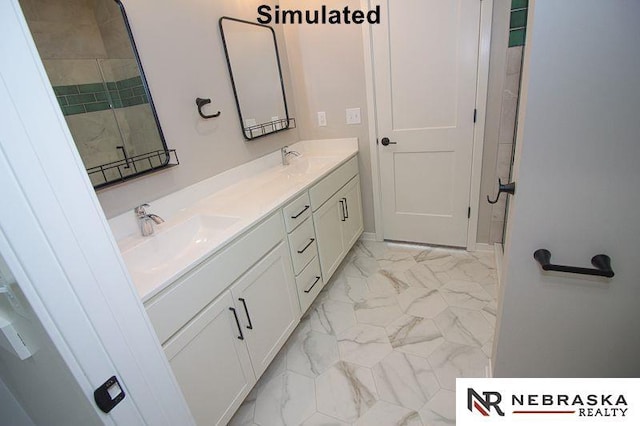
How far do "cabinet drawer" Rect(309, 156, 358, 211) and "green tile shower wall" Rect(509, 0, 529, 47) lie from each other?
1.30m

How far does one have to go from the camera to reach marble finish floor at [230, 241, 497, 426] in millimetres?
1458

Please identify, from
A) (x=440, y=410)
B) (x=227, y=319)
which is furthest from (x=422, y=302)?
(x=227, y=319)

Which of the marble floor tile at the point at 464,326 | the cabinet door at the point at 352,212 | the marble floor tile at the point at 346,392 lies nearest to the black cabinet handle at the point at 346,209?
the cabinet door at the point at 352,212

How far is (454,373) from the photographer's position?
1562mm

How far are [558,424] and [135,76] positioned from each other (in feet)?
6.95

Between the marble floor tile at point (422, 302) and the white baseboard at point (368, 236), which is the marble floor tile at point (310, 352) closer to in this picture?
the marble floor tile at point (422, 302)

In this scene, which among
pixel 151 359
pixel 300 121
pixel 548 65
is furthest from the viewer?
pixel 300 121

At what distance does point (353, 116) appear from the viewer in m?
2.52

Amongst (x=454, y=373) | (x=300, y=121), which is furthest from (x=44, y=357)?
(x=300, y=121)

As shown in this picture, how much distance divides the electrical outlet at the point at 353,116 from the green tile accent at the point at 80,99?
174 centimetres

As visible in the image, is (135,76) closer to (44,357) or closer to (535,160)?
(44,357)

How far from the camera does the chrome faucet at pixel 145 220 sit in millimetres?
1432

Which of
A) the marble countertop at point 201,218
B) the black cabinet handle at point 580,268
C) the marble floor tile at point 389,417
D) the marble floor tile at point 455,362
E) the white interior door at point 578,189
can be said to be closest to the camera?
the white interior door at point 578,189

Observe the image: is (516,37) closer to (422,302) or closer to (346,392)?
(422,302)
